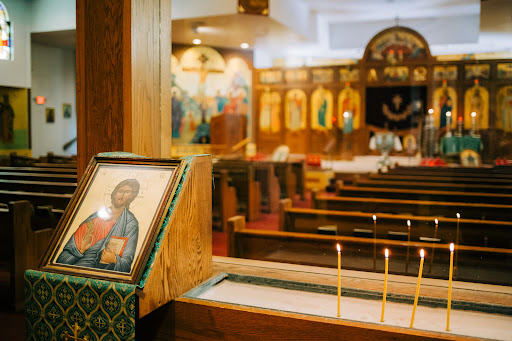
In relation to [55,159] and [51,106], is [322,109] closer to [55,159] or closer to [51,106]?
[55,159]

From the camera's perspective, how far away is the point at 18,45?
12.6ft

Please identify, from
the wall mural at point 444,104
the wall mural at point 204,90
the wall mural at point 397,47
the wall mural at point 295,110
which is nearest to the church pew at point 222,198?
the wall mural at point 204,90

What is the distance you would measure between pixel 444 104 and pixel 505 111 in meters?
6.85

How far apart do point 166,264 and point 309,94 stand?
12822 millimetres

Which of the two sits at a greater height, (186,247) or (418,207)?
(186,247)

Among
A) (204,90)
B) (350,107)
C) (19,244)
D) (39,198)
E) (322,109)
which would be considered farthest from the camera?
(322,109)

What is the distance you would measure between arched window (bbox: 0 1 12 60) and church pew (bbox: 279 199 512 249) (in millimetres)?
2485

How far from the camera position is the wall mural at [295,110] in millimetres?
13977

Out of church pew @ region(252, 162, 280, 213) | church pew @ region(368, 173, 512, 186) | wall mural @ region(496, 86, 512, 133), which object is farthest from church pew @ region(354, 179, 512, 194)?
church pew @ region(252, 162, 280, 213)

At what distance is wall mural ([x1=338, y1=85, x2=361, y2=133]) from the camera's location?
1342cm

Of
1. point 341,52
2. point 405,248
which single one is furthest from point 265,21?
point 405,248

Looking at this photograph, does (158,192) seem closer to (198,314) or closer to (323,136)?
(198,314)

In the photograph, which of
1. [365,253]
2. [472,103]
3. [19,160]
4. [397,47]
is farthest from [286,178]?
[397,47]

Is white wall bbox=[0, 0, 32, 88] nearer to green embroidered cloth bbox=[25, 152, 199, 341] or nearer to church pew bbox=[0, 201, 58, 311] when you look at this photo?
church pew bbox=[0, 201, 58, 311]
